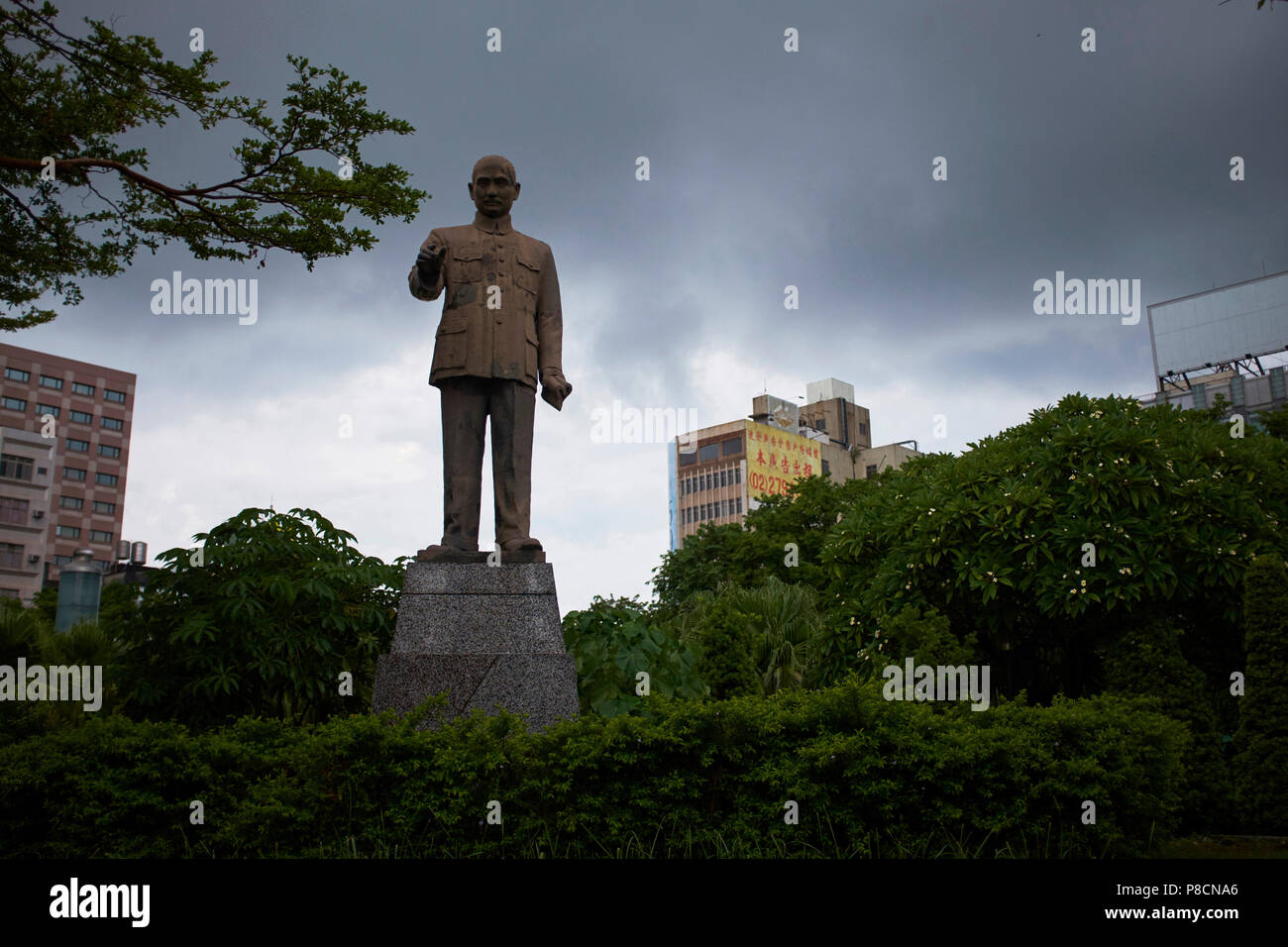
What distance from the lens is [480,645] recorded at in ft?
24.1

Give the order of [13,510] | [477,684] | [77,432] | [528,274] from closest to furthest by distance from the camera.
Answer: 1. [477,684]
2. [528,274]
3. [13,510]
4. [77,432]

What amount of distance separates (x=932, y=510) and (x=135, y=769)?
9649mm

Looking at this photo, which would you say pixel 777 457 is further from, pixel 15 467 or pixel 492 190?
pixel 492 190

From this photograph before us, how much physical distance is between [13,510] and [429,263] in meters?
76.3

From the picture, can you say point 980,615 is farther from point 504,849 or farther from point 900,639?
point 504,849

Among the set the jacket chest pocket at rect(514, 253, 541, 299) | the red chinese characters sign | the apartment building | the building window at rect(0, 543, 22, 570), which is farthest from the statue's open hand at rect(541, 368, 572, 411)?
the apartment building

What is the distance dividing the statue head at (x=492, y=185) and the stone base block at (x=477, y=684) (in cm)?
384

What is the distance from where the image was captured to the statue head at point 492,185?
8359 mm

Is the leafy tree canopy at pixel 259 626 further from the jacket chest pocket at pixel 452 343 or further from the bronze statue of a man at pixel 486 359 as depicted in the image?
the jacket chest pocket at pixel 452 343

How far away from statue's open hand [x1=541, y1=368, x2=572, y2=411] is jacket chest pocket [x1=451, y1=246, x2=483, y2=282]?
0.98m

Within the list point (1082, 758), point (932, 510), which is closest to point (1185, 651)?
point (932, 510)

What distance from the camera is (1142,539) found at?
36.1 ft

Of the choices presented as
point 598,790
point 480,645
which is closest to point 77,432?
point 480,645

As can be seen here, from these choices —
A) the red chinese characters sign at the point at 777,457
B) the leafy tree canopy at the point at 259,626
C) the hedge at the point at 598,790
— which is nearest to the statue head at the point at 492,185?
the leafy tree canopy at the point at 259,626
